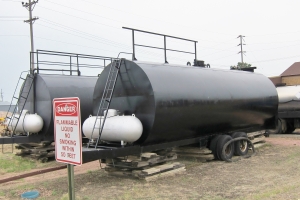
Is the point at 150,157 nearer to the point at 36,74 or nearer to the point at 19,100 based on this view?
the point at 36,74

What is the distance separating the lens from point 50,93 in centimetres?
1214

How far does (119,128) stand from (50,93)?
4.96 metres

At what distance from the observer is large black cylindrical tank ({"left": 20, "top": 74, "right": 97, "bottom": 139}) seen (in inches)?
478

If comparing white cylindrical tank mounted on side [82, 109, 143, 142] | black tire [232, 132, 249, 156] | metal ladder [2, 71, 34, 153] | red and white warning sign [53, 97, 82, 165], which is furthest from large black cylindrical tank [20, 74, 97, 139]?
red and white warning sign [53, 97, 82, 165]

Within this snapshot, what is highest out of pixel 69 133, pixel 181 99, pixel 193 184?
pixel 181 99

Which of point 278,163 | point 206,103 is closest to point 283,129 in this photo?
point 278,163

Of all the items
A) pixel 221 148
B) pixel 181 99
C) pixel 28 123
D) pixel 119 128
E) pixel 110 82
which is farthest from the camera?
pixel 28 123

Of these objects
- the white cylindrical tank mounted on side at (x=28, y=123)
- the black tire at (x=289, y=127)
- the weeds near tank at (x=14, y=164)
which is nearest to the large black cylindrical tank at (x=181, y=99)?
the white cylindrical tank mounted on side at (x=28, y=123)

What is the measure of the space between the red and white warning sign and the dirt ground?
3.35 meters

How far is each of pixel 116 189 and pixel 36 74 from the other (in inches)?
257

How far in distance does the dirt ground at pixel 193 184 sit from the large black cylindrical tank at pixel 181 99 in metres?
1.11

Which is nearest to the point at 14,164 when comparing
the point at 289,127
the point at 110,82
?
the point at 110,82

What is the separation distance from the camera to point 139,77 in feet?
28.5

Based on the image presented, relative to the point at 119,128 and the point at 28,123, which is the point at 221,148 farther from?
the point at 28,123
